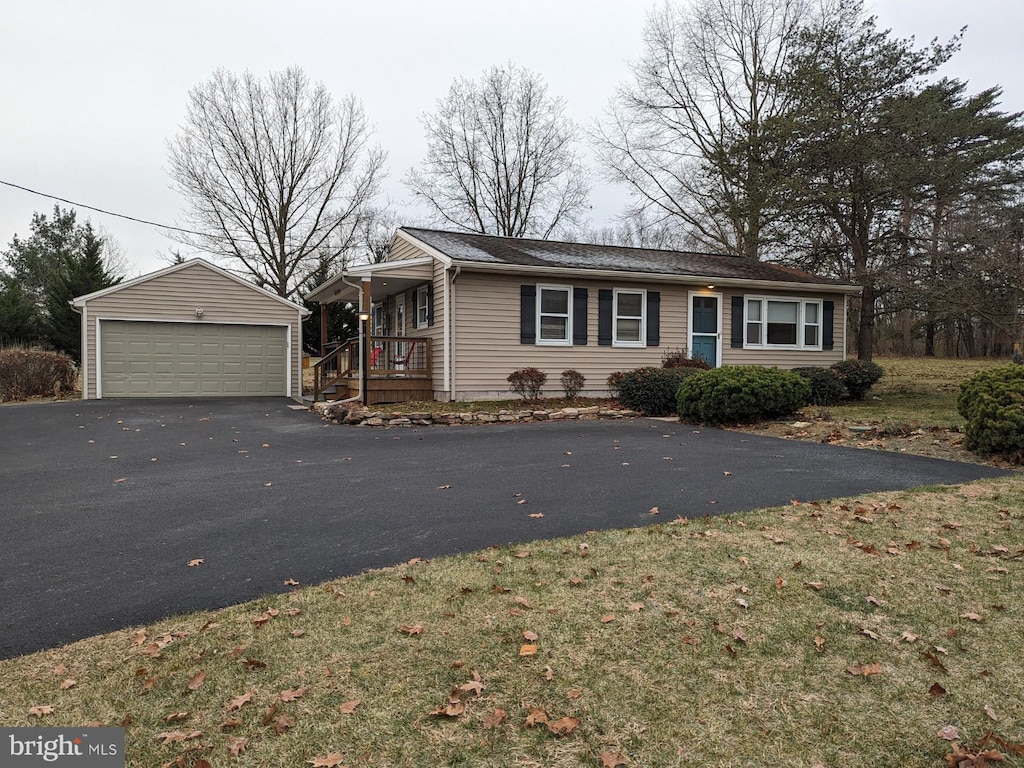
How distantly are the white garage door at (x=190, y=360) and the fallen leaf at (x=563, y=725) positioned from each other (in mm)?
16859

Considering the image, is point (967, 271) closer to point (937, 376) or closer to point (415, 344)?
point (937, 376)

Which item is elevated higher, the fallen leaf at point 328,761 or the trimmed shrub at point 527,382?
the trimmed shrub at point 527,382

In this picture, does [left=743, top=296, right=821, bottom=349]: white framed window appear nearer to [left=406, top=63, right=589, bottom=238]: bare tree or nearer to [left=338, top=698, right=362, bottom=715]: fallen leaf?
[left=406, top=63, right=589, bottom=238]: bare tree

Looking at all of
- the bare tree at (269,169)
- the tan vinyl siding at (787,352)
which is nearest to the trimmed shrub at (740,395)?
the tan vinyl siding at (787,352)

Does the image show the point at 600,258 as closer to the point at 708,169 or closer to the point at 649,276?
the point at 649,276

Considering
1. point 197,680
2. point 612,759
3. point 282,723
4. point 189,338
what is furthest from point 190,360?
point 612,759

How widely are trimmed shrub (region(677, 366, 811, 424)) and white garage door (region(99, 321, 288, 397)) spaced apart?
463 inches

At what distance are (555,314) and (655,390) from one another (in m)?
3.02

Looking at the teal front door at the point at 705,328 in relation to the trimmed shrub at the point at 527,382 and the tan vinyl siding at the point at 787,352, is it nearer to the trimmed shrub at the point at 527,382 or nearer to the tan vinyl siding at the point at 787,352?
the tan vinyl siding at the point at 787,352

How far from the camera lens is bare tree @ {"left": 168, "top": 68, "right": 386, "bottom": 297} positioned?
25.3m

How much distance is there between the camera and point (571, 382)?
47.5 feet

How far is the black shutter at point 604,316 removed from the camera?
14766 mm

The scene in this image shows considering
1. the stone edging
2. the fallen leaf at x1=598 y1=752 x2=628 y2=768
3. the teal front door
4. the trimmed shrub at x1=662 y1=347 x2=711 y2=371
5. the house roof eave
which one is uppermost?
the house roof eave

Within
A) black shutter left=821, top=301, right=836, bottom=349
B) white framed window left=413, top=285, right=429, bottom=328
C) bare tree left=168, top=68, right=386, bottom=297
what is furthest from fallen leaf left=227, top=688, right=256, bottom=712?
bare tree left=168, top=68, right=386, bottom=297
